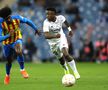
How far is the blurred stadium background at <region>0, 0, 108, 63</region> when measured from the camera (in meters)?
33.4

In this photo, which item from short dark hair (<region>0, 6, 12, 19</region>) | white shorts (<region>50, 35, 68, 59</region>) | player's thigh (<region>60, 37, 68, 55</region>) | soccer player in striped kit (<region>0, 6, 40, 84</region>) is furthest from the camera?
white shorts (<region>50, 35, 68, 59</region>)

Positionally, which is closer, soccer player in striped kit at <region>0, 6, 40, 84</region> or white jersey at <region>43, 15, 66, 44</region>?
soccer player in striped kit at <region>0, 6, 40, 84</region>

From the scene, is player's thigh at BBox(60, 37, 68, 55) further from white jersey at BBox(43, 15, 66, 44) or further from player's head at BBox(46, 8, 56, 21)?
player's head at BBox(46, 8, 56, 21)

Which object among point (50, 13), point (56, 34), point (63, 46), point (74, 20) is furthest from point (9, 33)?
point (74, 20)

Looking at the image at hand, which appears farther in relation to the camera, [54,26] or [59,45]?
[59,45]

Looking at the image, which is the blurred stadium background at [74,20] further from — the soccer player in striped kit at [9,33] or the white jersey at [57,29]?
the soccer player in striped kit at [9,33]

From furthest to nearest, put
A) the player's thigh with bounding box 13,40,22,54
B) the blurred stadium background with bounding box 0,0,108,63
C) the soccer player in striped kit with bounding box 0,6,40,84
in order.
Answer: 1. the blurred stadium background with bounding box 0,0,108,63
2. the player's thigh with bounding box 13,40,22,54
3. the soccer player in striped kit with bounding box 0,6,40,84

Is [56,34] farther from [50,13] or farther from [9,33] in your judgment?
[9,33]

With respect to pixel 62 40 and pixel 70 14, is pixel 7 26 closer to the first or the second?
pixel 62 40

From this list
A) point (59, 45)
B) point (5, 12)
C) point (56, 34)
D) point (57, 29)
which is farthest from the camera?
point (59, 45)

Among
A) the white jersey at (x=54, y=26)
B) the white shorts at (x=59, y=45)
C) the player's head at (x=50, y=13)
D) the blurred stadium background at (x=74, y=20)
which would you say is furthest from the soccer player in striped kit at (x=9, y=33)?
the blurred stadium background at (x=74, y=20)

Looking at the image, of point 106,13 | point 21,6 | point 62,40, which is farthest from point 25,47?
point 62,40

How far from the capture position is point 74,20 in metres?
34.1

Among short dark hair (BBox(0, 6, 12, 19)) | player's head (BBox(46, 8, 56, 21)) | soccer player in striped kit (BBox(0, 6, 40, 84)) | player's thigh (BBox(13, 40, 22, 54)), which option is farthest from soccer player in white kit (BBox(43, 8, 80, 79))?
short dark hair (BBox(0, 6, 12, 19))
